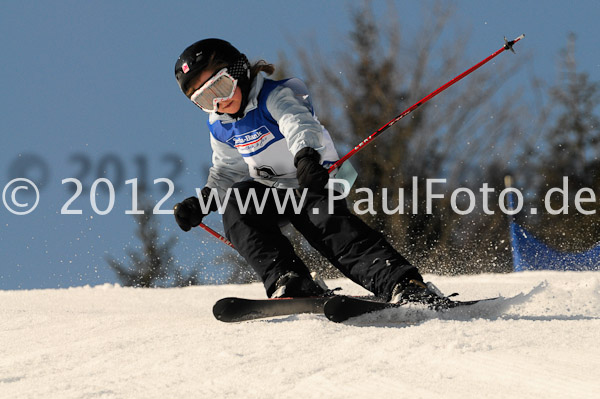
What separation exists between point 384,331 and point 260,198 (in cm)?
115

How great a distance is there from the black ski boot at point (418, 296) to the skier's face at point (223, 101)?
1201 mm

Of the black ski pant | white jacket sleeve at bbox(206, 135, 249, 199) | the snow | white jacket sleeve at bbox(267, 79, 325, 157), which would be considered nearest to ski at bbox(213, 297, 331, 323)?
the snow

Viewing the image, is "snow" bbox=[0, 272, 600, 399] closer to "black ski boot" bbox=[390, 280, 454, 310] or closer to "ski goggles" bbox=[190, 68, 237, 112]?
"black ski boot" bbox=[390, 280, 454, 310]

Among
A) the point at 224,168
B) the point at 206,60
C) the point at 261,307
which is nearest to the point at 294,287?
the point at 261,307

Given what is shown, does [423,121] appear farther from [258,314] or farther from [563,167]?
[258,314]

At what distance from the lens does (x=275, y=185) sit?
3398 mm

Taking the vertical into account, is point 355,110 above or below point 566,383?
above

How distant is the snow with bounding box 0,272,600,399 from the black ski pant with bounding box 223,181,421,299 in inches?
12.8

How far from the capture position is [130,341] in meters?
2.57

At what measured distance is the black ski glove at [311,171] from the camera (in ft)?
9.33

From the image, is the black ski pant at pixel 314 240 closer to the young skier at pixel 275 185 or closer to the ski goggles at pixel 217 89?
the young skier at pixel 275 185

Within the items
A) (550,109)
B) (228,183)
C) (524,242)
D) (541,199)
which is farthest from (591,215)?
(228,183)

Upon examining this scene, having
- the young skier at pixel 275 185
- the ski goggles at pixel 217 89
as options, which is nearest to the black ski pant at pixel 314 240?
the young skier at pixel 275 185

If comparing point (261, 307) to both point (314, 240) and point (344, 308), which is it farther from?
point (314, 240)
